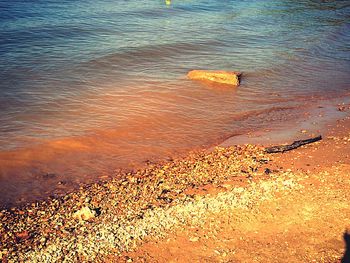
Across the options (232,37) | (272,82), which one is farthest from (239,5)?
(272,82)

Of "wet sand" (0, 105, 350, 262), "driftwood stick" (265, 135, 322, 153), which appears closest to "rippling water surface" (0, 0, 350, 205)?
"wet sand" (0, 105, 350, 262)

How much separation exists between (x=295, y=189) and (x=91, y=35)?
1636 cm

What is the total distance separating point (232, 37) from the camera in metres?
20.9

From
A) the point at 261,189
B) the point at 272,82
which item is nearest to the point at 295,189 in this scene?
the point at 261,189

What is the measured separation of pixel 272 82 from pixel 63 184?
9.91 metres

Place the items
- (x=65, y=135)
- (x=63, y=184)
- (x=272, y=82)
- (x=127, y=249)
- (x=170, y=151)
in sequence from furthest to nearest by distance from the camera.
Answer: (x=272, y=82) < (x=65, y=135) < (x=170, y=151) < (x=63, y=184) < (x=127, y=249)

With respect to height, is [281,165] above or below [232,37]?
below

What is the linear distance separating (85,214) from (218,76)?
9.44 meters

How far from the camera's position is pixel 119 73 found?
1548cm

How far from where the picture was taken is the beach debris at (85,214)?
674 centimetres

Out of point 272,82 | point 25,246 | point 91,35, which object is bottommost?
point 25,246

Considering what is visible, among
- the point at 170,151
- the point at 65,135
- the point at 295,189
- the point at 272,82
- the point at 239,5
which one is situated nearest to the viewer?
the point at 295,189

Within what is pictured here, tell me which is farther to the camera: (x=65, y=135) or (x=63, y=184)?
(x=65, y=135)

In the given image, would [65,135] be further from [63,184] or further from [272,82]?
[272,82]
